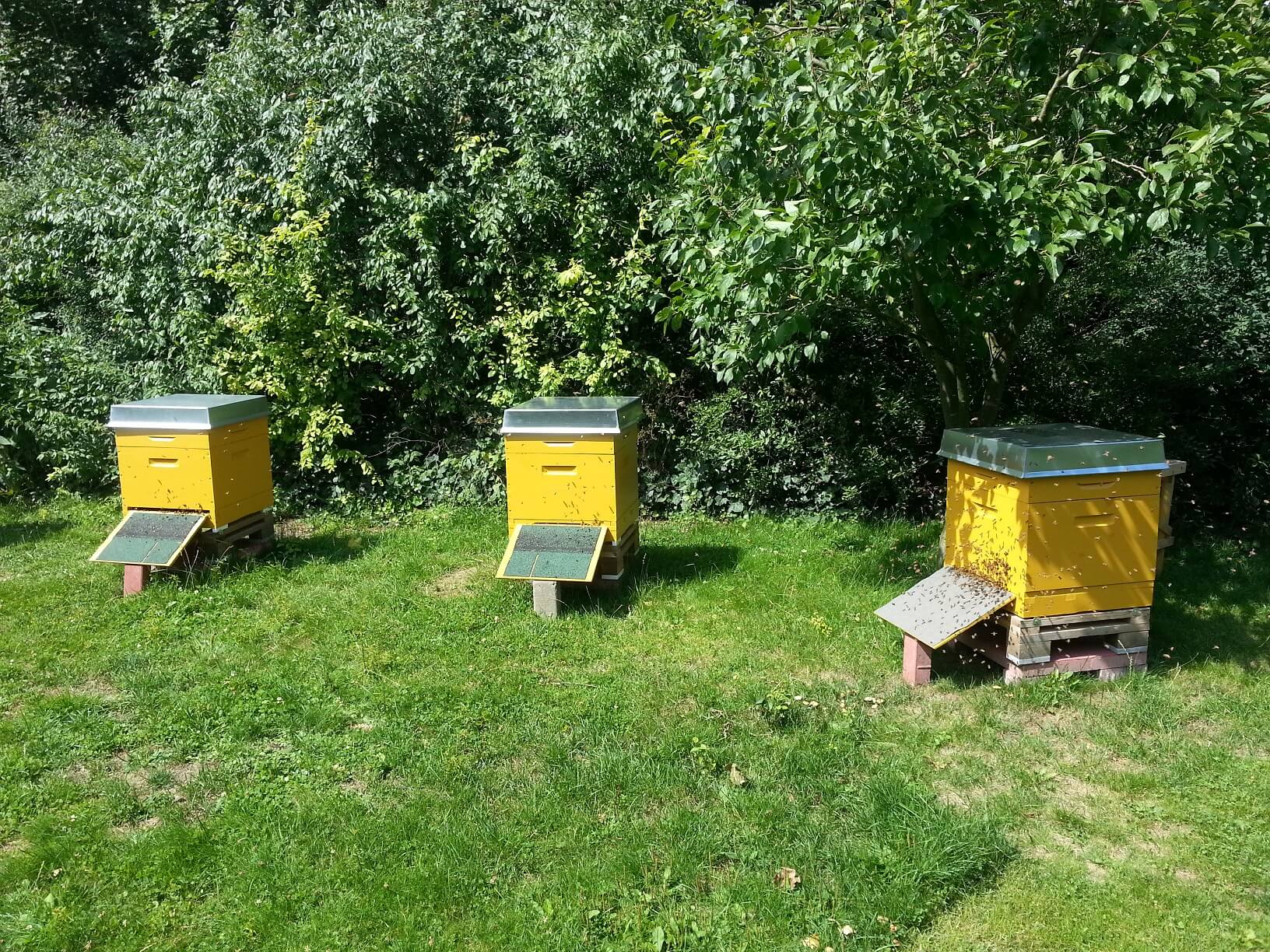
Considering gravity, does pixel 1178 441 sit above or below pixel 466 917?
above

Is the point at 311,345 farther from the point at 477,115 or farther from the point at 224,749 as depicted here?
the point at 224,749

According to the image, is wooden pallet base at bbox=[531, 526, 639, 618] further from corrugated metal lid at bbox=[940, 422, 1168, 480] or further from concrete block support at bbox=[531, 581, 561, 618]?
corrugated metal lid at bbox=[940, 422, 1168, 480]

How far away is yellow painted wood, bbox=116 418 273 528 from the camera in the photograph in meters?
5.70

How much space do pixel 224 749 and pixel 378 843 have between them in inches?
40.7

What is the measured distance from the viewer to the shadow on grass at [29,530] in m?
7.08

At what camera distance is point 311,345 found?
25.8 ft

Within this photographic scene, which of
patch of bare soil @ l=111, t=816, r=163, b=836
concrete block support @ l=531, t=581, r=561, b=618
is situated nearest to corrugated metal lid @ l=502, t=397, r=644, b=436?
concrete block support @ l=531, t=581, r=561, b=618

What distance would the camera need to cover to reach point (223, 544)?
19.6 ft

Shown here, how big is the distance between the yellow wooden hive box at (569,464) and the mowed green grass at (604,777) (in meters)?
0.55

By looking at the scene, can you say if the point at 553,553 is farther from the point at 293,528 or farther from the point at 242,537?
the point at 293,528

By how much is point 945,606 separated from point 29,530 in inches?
266

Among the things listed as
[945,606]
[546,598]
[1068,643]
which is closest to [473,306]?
[546,598]

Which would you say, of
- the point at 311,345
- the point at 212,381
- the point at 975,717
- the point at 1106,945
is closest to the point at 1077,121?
the point at 975,717

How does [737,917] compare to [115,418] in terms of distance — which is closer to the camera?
[737,917]
